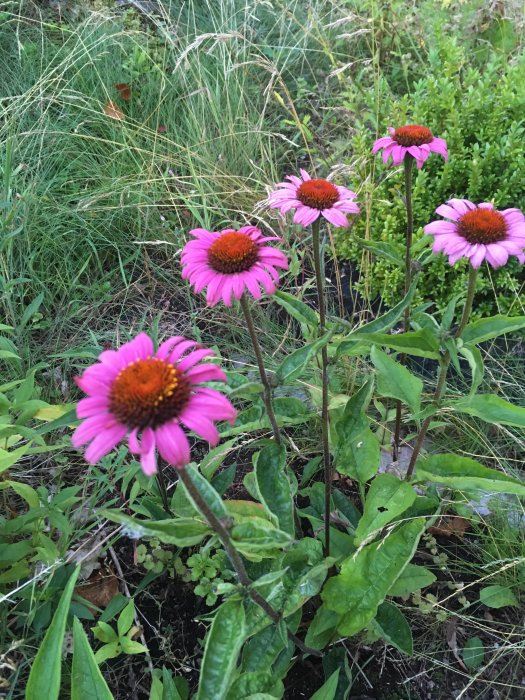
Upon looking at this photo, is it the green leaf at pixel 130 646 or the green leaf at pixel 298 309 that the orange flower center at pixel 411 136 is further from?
the green leaf at pixel 130 646

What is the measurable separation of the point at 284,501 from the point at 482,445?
721 millimetres

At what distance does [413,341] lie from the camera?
89cm

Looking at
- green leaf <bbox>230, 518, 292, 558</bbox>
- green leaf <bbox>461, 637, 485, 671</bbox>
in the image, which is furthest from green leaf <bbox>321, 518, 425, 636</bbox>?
green leaf <bbox>461, 637, 485, 671</bbox>

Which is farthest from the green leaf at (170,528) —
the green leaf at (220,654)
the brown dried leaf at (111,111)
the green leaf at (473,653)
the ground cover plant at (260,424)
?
the brown dried leaf at (111,111)

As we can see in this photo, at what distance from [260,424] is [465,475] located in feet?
1.16

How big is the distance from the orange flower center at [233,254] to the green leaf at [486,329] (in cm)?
36

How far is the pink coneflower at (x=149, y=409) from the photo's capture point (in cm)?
61

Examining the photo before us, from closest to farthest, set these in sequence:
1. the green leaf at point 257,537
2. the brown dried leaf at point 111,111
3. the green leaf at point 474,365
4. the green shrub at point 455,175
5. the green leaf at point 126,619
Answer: the green leaf at point 257,537 → the green leaf at point 474,365 → the green leaf at point 126,619 → the green shrub at point 455,175 → the brown dried leaf at point 111,111

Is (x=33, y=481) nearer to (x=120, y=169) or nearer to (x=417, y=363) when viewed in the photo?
(x=417, y=363)

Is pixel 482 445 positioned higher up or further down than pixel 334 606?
further down

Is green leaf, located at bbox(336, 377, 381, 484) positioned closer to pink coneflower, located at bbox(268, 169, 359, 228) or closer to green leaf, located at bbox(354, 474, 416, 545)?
green leaf, located at bbox(354, 474, 416, 545)

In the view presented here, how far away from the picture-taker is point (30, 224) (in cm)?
192

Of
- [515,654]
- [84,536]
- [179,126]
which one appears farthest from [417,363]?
[179,126]

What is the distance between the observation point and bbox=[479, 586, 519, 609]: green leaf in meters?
1.19
